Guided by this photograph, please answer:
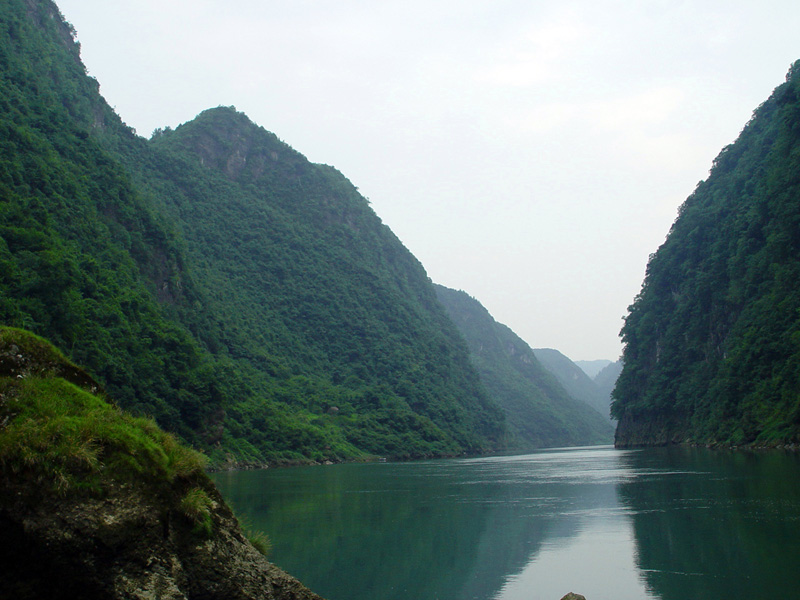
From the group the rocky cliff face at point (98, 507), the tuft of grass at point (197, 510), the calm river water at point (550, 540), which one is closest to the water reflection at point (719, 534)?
the calm river water at point (550, 540)

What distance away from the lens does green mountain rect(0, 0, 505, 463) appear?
60938 mm

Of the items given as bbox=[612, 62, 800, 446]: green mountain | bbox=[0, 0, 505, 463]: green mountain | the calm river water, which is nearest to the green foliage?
the calm river water

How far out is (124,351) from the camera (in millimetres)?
60344

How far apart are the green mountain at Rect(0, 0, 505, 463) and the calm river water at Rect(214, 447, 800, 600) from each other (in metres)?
15.1

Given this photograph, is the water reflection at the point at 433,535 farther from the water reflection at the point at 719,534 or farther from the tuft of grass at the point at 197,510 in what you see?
the tuft of grass at the point at 197,510

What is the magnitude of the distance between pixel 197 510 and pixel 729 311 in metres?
84.2

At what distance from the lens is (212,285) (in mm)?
127375

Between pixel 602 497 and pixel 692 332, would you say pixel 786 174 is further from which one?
pixel 602 497

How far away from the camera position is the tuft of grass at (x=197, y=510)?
9.26 metres

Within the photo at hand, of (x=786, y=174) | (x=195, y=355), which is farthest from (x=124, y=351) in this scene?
(x=786, y=174)

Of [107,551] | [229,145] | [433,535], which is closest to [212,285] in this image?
[229,145]

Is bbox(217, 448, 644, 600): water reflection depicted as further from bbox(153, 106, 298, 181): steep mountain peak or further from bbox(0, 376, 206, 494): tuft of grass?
bbox(153, 106, 298, 181): steep mountain peak

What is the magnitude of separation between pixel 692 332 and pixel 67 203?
3078 inches

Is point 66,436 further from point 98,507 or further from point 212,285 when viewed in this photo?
point 212,285
